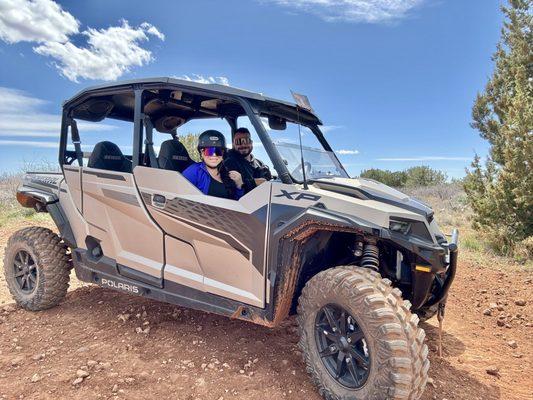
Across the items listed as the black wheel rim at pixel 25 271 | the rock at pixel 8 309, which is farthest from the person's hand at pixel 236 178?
the rock at pixel 8 309

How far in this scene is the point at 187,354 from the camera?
3.60 metres

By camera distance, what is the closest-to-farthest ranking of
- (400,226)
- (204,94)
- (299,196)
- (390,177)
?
(400,226), (299,196), (204,94), (390,177)

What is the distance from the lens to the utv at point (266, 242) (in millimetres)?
2760

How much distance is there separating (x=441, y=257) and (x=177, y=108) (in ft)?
10.6

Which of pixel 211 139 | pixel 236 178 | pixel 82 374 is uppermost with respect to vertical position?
pixel 211 139

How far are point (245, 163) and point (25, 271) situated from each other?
3.10m

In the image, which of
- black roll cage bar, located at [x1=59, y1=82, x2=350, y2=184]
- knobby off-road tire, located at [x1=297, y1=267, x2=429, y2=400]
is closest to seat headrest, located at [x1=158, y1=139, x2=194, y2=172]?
black roll cage bar, located at [x1=59, y1=82, x2=350, y2=184]

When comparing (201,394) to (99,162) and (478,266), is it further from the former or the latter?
(478,266)

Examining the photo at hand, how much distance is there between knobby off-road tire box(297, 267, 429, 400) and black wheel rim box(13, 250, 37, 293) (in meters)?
3.75

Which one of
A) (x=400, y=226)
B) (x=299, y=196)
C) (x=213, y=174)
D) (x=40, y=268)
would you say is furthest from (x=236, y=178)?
(x=40, y=268)

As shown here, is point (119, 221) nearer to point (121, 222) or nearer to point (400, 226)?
point (121, 222)

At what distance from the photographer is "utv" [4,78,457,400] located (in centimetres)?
276

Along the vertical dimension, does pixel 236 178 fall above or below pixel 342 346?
above

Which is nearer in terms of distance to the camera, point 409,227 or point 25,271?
point 409,227
